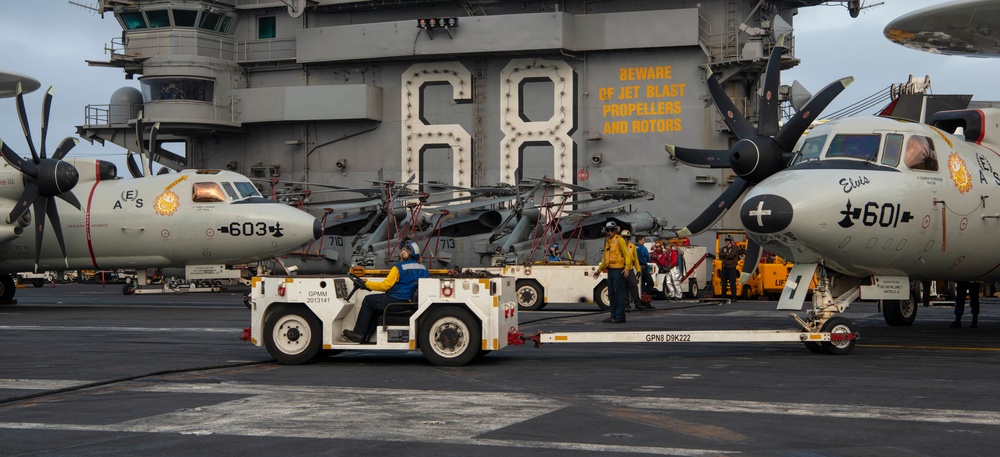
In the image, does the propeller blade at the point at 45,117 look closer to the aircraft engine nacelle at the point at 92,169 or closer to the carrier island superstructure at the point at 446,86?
the aircraft engine nacelle at the point at 92,169

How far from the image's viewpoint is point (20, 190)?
26.9 meters

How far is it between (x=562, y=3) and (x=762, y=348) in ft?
101

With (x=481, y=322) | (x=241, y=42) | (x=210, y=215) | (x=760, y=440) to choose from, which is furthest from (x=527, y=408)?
(x=241, y=42)

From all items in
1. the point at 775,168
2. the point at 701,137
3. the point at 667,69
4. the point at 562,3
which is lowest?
the point at 775,168

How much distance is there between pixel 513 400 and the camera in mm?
9984

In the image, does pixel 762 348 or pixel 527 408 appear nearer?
pixel 527 408

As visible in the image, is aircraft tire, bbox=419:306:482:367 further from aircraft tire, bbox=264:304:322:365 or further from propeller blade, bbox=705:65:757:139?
propeller blade, bbox=705:65:757:139

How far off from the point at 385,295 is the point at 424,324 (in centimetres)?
75

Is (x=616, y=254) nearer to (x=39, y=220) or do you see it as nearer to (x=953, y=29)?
(x=953, y=29)

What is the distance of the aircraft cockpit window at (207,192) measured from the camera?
87.9ft

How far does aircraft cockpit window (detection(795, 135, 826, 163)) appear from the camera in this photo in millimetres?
15051

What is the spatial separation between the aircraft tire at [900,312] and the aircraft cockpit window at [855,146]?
5947mm

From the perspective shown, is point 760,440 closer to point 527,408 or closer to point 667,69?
point 527,408

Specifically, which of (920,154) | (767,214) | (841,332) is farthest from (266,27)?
(841,332)
